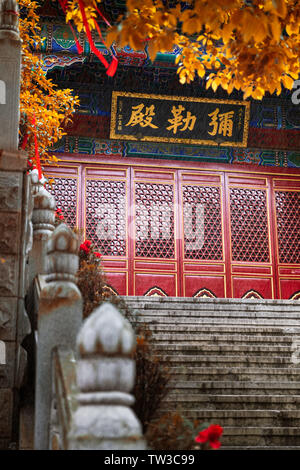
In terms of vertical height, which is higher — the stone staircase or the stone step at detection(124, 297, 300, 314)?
→ the stone step at detection(124, 297, 300, 314)

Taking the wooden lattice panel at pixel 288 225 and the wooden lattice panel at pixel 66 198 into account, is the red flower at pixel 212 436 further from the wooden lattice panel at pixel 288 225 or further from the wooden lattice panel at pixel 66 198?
the wooden lattice panel at pixel 288 225

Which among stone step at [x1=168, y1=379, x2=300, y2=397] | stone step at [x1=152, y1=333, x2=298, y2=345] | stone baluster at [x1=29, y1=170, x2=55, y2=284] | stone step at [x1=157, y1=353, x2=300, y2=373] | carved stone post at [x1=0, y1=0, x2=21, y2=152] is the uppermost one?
carved stone post at [x1=0, y1=0, x2=21, y2=152]

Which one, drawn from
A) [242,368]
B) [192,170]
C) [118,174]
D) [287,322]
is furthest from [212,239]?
[242,368]

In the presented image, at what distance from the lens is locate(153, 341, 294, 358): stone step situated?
17.4 feet

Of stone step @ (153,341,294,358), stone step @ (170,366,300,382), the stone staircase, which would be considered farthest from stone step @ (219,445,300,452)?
stone step @ (153,341,294,358)

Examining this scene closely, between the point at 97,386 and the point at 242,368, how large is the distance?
301 cm

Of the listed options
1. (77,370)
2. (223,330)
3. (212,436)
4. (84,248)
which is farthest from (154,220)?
(77,370)

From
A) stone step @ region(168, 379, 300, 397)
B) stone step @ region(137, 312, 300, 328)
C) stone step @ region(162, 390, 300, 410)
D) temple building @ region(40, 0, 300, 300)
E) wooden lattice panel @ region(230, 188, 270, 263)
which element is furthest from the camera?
wooden lattice panel @ region(230, 188, 270, 263)

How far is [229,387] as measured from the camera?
478 cm

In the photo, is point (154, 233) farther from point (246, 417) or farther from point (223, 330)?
point (246, 417)

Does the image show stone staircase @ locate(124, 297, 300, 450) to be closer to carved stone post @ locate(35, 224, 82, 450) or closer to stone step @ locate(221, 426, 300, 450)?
stone step @ locate(221, 426, 300, 450)

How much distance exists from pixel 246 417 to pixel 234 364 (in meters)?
0.84

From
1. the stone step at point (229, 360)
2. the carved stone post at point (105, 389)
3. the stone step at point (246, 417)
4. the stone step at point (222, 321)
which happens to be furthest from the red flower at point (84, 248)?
the carved stone post at point (105, 389)

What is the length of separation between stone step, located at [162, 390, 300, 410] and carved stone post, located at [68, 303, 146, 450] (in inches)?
Answer: 85.7
